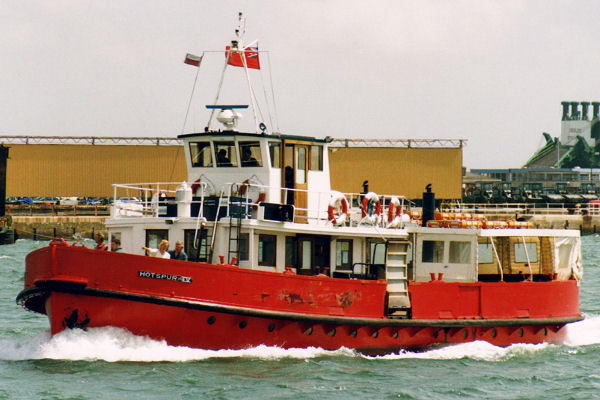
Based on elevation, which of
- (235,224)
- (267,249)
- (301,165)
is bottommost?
(267,249)

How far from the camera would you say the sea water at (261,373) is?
14578mm

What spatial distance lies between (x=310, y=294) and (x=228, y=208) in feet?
7.67

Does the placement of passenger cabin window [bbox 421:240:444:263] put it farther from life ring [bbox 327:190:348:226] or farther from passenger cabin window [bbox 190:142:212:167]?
passenger cabin window [bbox 190:142:212:167]

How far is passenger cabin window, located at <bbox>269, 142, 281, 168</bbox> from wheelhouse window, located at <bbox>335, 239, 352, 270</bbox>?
2120mm

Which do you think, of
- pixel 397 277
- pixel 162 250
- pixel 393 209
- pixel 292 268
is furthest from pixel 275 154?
pixel 162 250

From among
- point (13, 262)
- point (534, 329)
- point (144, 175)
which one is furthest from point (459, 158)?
point (534, 329)

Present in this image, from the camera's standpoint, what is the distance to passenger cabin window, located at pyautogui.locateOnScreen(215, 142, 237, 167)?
18984 millimetres

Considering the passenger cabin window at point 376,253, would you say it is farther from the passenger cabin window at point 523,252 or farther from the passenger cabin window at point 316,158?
the passenger cabin window at point 523,252

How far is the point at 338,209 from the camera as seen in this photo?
60.7ft

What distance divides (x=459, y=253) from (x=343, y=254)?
2.78 meters

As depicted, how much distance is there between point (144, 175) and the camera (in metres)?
60.3

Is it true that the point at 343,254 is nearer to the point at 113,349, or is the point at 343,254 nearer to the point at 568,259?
the point at 113,349

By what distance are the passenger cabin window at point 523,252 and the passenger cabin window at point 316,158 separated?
5.14 m

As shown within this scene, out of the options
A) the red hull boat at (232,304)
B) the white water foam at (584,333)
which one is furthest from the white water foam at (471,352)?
the white water foam at (584,333)
